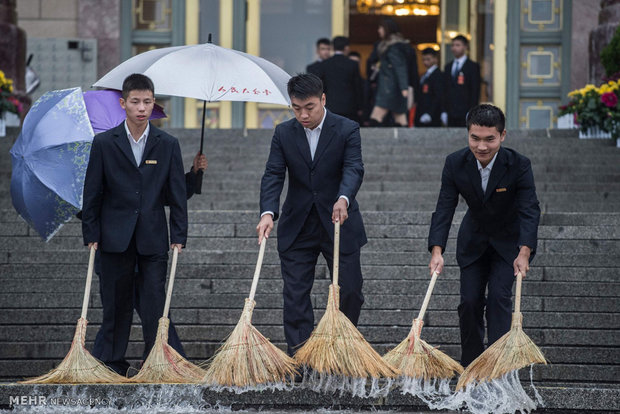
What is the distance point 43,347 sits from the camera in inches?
316

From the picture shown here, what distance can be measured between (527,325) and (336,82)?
6.45 meters

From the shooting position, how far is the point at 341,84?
14.1 meters

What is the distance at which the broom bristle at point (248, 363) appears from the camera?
612 cm

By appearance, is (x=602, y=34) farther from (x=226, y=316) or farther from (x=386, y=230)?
(x=226, y=316)

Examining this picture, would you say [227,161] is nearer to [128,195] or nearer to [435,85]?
[435,85]

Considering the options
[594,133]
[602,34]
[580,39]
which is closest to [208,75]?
[594,133]

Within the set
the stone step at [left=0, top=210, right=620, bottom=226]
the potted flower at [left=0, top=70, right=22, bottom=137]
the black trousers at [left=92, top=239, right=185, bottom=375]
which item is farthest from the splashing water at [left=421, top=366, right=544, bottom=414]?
the potted flower at [left=0, top=70, right=22, bottom=137]

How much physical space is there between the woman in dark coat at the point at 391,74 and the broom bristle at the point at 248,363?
8992mm

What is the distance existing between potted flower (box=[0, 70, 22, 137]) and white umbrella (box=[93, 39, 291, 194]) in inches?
237

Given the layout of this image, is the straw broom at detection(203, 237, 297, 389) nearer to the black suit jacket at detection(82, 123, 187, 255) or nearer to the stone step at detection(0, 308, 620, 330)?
the black suit jacket at detection(82, 123, 187, 255)

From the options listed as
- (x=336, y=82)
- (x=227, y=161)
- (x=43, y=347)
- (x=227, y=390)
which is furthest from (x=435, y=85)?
(x=227, y=390)

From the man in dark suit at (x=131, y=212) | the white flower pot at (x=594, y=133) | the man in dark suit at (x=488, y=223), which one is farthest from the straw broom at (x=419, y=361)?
A: the white flower pot at (x=594, y=133)

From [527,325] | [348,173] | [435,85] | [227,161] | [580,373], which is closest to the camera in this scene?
[348,173]

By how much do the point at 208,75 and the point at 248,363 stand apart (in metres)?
2.36
